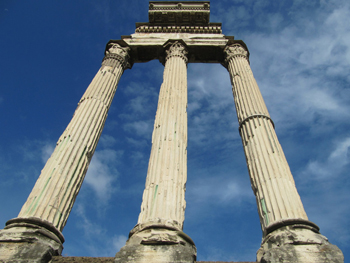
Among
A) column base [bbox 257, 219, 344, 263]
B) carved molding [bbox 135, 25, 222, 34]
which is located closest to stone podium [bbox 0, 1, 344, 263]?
column base [bbox 257, 219, 344, 263]

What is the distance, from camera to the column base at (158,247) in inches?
304

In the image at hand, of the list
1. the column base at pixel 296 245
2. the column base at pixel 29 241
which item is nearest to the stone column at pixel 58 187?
the column base at pixel 29 241

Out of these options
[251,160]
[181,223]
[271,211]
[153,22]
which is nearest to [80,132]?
[181,223]

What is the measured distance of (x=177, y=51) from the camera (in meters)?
18.6

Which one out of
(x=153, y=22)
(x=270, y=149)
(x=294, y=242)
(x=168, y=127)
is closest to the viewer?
(x=294, y=242)

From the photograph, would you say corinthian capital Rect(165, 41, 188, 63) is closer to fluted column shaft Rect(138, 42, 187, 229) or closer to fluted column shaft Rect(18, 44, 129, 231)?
fluted column shaft Rect(138, 42, 187, 229)

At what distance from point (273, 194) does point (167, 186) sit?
11.4 ft

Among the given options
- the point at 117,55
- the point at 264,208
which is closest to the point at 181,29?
the point at 117,55

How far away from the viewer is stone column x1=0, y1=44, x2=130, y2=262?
8.52 metres

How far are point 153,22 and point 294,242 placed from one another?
1873 centimetres

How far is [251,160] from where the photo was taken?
11656 mm

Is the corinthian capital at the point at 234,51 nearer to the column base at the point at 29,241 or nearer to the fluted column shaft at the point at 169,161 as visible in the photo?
the fluted column shaft at the point at 169,161

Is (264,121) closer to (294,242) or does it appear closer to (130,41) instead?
(294,242)

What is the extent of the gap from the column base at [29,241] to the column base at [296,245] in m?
6.06
